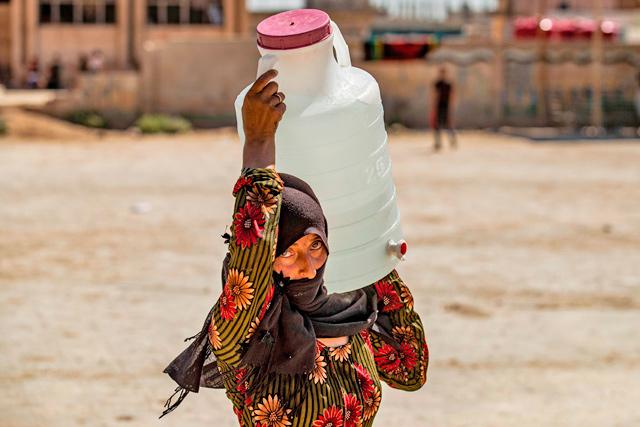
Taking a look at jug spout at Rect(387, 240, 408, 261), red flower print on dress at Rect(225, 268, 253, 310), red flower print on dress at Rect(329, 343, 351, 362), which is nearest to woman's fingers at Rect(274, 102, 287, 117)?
red flower print on dress at Rect(225, 268, 253, 310)

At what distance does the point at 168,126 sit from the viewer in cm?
2734

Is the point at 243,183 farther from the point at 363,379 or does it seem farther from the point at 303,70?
the point at 363,379

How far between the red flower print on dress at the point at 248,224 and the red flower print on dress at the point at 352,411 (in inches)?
20.4

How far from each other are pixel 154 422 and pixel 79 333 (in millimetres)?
1990

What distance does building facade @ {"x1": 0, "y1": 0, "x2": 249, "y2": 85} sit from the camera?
40281mm

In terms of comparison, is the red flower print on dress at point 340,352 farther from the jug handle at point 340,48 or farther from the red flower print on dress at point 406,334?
the jug handle at point 340,48

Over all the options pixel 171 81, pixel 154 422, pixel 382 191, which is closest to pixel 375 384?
pixel 382 191

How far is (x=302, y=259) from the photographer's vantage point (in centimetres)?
270

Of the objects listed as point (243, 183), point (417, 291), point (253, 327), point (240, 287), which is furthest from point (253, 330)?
point (417, 291)

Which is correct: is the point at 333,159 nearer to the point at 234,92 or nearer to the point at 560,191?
the point at 560,191

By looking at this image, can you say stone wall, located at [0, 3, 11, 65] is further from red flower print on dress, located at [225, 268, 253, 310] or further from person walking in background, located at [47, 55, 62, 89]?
red flower print on dress, located at [225, 268, 253, 310]

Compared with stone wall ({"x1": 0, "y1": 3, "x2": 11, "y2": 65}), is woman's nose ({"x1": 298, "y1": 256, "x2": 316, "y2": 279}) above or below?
above

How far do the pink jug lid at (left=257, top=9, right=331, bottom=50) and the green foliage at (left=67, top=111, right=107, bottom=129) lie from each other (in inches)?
1020

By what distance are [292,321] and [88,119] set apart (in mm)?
26393
